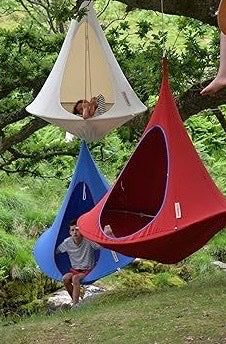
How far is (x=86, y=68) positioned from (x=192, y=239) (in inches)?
132

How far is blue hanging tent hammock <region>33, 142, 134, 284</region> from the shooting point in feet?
20.3

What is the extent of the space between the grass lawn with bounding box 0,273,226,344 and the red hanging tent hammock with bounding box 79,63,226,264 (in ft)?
1.81

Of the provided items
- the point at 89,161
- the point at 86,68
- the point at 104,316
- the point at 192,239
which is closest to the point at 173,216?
the point at 192,239

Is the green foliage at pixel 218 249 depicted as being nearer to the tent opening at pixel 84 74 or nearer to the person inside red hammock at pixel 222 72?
the tent opening at pixel 84 74

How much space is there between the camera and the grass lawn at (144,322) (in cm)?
436

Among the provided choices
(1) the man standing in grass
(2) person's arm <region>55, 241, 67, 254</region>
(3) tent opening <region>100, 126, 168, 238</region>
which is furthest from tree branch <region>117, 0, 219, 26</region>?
(2) person's arm <region>55, 241, 67, 254</region>

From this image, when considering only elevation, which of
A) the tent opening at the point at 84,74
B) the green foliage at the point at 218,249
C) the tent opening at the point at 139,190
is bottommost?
the green foliage at the point at 218,249

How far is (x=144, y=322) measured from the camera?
472 centimetres

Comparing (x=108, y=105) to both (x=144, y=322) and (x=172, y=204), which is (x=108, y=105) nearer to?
(x=144, y=322)

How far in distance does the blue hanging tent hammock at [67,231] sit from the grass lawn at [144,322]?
46 cm

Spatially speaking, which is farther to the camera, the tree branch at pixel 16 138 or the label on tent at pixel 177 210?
the tree branch at pixel 16 138

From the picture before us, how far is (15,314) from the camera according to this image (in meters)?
7.46

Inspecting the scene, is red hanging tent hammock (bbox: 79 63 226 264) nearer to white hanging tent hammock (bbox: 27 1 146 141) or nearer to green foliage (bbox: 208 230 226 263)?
white hanging tent hammock (bbox: 27 1 146 141)

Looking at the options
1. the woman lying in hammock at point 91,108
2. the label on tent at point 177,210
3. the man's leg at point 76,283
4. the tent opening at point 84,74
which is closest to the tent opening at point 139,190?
the label on tent at point 177,210
